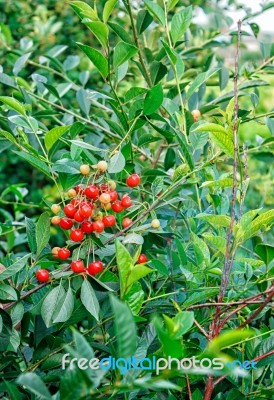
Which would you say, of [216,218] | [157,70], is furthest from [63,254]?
[157,70]

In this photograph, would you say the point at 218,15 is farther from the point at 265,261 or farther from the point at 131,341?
the point at 131,341

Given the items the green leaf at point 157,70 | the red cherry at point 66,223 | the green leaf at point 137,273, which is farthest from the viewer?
the green leaf at point 157,70

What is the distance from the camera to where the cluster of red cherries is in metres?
1.00

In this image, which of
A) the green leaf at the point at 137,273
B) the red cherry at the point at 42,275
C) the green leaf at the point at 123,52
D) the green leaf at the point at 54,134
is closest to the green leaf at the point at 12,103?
the green leaf at the point at 54,134

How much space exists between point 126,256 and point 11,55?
1.38 metres

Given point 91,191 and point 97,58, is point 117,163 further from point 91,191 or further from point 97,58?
point 97,58

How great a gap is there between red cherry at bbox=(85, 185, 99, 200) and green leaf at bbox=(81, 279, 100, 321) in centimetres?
13

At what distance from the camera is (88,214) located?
3.27 ft

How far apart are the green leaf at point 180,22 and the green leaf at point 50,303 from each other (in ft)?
1.72

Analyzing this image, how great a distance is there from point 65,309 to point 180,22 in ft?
1.91

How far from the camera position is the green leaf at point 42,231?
1.06 meters

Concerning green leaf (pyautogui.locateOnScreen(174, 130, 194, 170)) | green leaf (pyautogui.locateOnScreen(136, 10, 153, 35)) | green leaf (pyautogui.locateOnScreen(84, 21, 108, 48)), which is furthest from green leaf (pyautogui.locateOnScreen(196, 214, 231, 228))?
green leaf (pyautogui.locateOnScreen(136, 10, 153, 35))

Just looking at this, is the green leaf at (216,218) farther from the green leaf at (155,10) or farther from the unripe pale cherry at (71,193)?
the green leaf at (155,10)

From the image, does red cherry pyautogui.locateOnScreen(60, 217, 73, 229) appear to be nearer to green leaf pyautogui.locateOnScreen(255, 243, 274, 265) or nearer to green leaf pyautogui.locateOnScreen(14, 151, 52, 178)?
green leaf pyautogui.locateOnScreen(14, 151, 52, 178)
